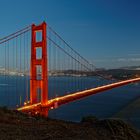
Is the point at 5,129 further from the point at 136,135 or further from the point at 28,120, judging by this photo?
the point at 136,135

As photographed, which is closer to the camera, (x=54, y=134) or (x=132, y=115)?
(x=54, y=134)

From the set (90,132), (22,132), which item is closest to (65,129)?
(90,132)

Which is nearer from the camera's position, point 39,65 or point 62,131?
point 62,131

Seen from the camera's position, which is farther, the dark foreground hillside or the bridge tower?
the bridge tower
